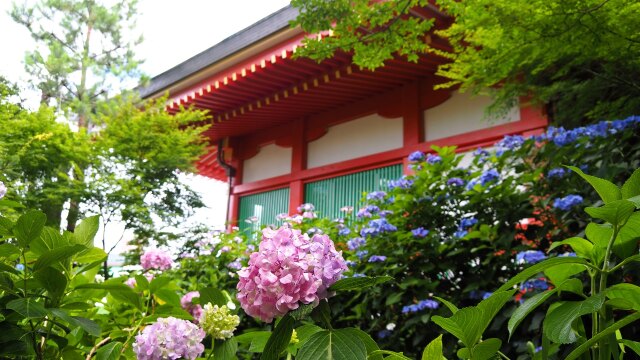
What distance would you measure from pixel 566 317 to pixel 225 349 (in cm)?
54

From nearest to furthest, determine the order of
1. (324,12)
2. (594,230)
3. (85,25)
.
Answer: (594,230) → (324,12) → (85,25)

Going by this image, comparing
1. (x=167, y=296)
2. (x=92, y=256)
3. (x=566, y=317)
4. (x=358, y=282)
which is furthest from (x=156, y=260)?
(x=566, y=317)

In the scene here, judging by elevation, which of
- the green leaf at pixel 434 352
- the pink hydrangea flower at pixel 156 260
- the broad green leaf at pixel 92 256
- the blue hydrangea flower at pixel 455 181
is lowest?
the green leaf at pixel 434 352

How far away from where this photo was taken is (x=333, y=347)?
54 cm

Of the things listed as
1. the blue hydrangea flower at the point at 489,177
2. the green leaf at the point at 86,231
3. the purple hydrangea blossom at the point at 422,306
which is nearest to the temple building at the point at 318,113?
the blue hydrangea flower at the point at 489,177

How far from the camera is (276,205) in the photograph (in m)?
5.78

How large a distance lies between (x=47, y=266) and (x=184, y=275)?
8.34 ft

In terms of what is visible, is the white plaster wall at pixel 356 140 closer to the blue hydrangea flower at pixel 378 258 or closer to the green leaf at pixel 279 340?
the blue hydrangea flower at pixel 378 258

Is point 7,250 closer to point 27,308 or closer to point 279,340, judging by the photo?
point 27,308

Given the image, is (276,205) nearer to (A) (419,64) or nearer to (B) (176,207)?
→ (B) (176,207)

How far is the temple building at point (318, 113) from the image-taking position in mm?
4027

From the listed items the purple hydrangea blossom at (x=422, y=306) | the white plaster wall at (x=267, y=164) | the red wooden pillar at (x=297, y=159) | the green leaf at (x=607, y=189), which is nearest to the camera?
the green leaf at (x=607, y=189)

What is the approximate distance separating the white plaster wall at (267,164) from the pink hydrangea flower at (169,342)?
484 centimetres

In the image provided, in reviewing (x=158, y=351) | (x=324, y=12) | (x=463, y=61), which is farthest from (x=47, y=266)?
(x=463, y=61)
